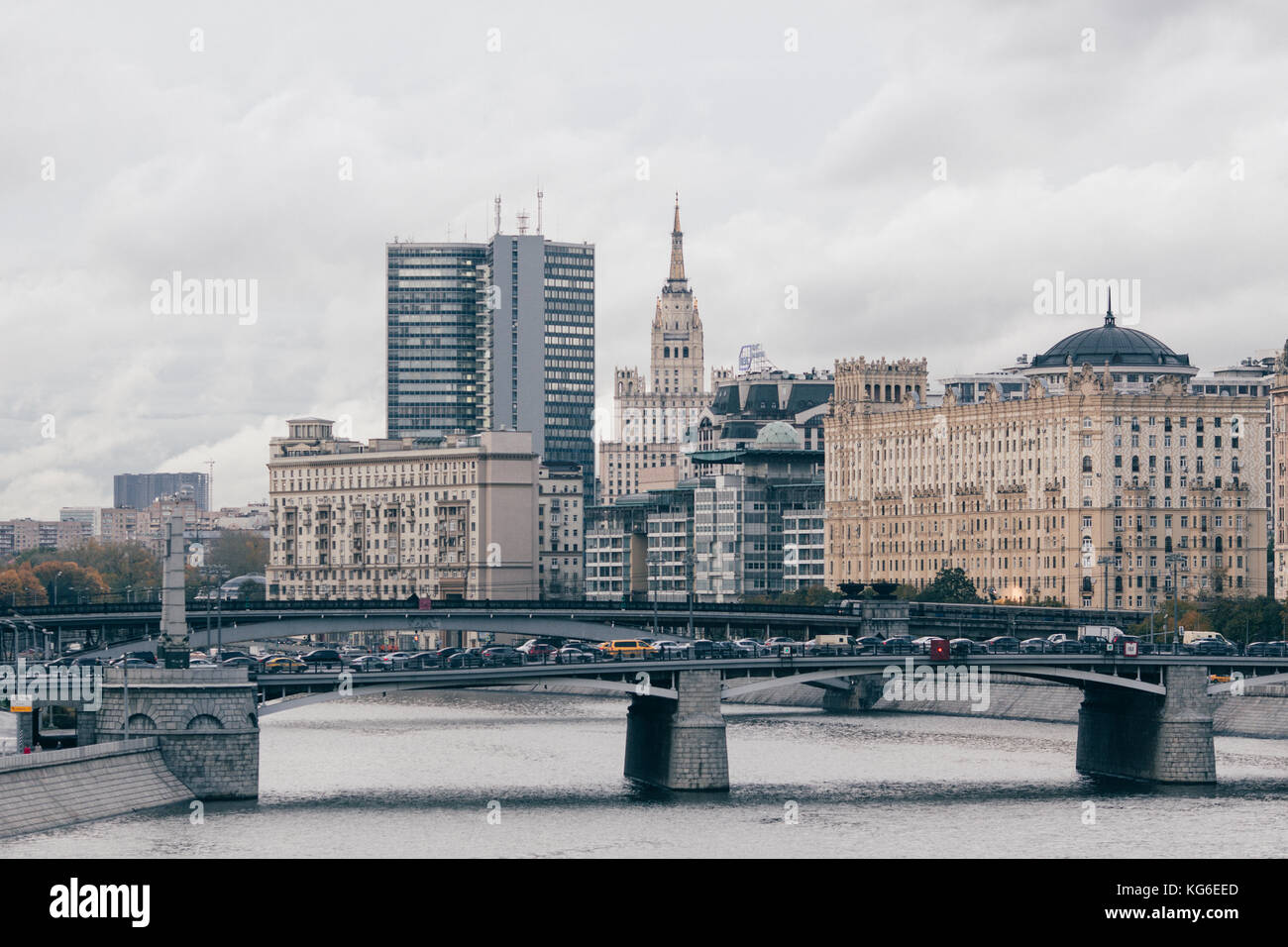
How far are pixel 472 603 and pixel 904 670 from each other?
52892 mm

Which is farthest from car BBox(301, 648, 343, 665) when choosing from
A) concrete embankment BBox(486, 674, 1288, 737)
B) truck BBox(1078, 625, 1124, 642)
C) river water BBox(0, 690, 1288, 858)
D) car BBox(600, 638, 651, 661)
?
truck BBox(1078, 625, 1124, 642)

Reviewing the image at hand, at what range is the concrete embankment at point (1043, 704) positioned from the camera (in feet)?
457

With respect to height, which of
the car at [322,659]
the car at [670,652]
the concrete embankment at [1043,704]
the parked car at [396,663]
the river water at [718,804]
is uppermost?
the car at [670,652]

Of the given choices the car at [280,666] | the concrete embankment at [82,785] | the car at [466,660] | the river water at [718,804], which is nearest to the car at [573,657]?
the car at [466,660]

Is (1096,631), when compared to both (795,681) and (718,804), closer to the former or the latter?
(795,681)

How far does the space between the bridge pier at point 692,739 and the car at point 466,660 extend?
35.7 feet

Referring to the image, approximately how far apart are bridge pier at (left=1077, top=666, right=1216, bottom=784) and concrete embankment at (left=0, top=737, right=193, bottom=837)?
137 feet

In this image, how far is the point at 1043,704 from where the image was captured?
153375mm

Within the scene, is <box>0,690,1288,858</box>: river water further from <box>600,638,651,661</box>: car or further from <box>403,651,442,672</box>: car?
<box>600,638,651,661</box>: car

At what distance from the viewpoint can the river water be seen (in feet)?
271

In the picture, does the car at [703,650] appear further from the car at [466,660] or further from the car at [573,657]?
the car at [466,660]

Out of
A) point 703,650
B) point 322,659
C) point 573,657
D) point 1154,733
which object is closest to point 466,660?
point 573,657

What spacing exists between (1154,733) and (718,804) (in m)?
23.4

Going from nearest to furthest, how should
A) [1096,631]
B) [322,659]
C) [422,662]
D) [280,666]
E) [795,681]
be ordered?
[795,681]
[280,666]
[422,662]
[322,659]
[1096,631]
